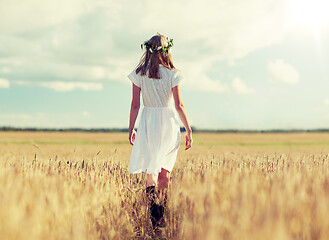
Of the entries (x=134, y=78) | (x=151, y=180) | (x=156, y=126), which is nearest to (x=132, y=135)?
(x=156, y=126)

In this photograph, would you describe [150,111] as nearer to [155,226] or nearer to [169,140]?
[169,140]

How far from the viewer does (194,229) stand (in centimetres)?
214

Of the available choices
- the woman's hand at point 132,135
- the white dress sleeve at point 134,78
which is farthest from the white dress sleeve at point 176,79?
the woman's hand at point 132,135

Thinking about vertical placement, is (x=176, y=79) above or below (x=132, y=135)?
above

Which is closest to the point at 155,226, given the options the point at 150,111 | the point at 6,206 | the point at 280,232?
the point at 150,111

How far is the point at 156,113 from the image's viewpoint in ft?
14.4

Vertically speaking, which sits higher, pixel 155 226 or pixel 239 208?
pixel 239 208

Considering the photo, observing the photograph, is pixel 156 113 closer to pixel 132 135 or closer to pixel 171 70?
pixel 132 135

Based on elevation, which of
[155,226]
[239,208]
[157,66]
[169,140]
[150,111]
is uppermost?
[157,66]

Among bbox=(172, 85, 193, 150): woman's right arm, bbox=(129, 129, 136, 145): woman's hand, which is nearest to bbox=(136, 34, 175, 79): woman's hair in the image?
bbox=(172, 85, 193, 150): woman's right arm

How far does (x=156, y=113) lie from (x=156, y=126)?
0.54ft

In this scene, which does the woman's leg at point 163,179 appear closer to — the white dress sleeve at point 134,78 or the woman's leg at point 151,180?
the woman's leg at point 151,180

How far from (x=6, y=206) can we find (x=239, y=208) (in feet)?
5.05

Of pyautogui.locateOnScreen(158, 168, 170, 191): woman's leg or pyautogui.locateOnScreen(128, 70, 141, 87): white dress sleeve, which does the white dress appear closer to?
pyautogui.locateOnScreen(128, 70, 141, 87): white dress sleeve
